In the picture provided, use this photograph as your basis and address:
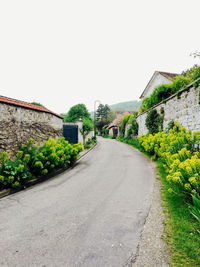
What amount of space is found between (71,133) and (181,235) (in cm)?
1309

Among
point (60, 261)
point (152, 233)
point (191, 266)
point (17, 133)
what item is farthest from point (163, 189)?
point (17, 133)

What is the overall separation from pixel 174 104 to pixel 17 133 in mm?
8747

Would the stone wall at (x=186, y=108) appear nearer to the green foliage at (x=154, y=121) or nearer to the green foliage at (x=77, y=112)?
the green foliage at (x=154, y=121)

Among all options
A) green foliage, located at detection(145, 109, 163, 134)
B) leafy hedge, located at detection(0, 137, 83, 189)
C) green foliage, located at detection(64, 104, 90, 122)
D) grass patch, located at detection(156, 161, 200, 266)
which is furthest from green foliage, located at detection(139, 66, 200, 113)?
green foliage, located at detection(64, 104, 90, 122)

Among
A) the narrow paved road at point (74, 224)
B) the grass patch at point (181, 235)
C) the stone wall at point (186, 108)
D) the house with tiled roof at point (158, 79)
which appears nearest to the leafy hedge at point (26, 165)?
the narrow paved road at point (74, 224)

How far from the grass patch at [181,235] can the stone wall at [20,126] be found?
5.40 meters

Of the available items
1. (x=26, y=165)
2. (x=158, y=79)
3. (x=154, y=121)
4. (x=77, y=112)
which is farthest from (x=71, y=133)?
(x=77, y=112)

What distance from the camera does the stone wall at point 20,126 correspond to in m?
5.34

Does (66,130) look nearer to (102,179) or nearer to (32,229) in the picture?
(102,179)

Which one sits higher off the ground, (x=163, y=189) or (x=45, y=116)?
(x=45, y=116)

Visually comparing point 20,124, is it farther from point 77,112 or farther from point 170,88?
point 77,112

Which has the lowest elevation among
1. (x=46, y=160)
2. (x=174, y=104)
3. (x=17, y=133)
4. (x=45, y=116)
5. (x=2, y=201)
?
(x=2, y=201)

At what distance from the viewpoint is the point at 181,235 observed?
98.9 inches

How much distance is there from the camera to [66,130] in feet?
47.4
